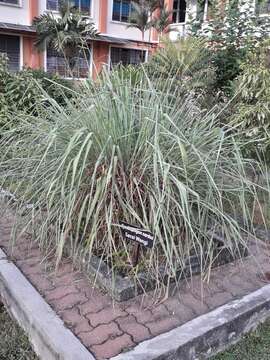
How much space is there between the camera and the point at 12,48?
15.4 meters

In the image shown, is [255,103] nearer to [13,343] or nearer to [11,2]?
[13,343]

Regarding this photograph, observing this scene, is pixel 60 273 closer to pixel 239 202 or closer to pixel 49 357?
pixel 49 357

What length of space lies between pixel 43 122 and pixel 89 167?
0.66 m

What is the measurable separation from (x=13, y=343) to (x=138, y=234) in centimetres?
91

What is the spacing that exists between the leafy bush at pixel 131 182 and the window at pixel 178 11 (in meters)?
17.7

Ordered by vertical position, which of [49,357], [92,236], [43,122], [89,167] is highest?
[43,122]

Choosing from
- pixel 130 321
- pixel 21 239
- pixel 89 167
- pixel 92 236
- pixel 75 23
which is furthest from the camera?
pixel 75 23

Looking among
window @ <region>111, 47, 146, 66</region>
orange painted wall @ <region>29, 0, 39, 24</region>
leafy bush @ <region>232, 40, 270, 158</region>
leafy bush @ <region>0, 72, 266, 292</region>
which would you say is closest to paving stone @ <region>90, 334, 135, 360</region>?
leafy bush @ <region>0, 72, 266, 292</region>

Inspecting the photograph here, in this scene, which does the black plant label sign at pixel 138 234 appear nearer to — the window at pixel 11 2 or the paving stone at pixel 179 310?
the paving stone at pixel 179 310

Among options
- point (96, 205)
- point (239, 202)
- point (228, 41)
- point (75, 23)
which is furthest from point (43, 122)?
point (75, 23)

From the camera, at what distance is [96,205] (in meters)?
2.42

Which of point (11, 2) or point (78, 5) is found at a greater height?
point (78, 5)

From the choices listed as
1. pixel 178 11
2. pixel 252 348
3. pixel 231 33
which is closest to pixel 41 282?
pixel 252 348

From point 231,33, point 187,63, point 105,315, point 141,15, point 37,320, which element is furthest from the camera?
point 141,15
